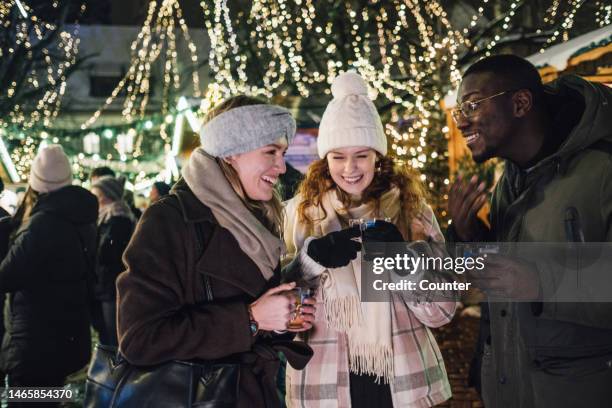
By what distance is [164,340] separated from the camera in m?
2.25

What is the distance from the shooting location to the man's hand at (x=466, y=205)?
2.57 meters

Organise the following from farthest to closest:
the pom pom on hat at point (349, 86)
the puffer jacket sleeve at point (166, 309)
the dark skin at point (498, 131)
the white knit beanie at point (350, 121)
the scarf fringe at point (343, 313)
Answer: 1. the pom pom on hat at point (349, 86)
2. the white knit beanie at point (350, 121)
3. the scarf fringe at point (343, 313)
4. the dark skin at point (498, 131)
5. the puffer jacket sleeve at point (166, 309)

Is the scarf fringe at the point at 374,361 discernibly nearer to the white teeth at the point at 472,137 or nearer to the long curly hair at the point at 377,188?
the long curly hair at the point at 377,188

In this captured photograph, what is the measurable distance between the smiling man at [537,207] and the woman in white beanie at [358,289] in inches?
15.9

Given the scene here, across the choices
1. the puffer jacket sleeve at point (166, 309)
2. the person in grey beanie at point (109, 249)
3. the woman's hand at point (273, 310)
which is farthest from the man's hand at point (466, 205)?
the person in grey beanie at point (109, 249)

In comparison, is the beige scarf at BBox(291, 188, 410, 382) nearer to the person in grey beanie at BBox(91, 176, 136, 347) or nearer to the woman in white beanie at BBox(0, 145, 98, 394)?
the woman in white beanie at BBox(0, 145, 98, 394)

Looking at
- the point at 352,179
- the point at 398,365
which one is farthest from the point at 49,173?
the point at 398,365

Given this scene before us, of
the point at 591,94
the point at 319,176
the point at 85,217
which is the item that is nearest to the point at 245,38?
the point at 85,217

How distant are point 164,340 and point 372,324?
1253mm

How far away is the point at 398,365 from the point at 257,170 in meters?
1.20

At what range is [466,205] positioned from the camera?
102 inches

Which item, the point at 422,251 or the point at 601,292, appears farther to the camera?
the point at 422,251

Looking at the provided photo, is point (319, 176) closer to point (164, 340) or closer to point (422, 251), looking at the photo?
point (422, 251)

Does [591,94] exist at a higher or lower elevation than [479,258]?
higher
